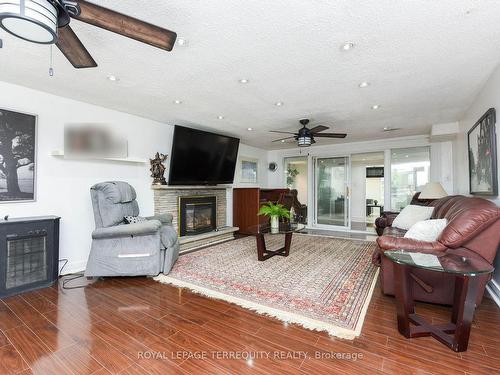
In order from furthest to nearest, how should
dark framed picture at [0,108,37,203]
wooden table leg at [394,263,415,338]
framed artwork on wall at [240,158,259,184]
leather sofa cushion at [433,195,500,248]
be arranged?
framed artwork on wall at [240,158,259,184] < dark framed picture at [0,108,37,203] < leather sofa cushion at [433,195,500,248] < wooden table leg at [394,263,415,338]

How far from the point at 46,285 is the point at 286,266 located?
2915 mm

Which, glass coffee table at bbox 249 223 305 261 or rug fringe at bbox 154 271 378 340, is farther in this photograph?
glass coffee table at bbox 249 223 305 261

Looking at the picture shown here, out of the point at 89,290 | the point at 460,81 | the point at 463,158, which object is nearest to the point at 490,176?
the point at 460,81

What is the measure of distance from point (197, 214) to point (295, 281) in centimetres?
278

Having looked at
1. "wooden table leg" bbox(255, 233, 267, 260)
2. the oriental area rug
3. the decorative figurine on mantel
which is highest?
the decorative figurine on mantel

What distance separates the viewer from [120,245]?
302cm

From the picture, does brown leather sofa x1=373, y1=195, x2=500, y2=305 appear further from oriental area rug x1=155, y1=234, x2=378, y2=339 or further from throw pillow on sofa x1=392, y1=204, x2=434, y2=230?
throw pillow on sofa x1=392, y1=204, x2=434, y2=230

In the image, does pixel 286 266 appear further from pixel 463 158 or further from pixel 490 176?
pixel 463 158

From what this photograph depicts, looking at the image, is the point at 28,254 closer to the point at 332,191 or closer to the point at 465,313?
the point at 465,313

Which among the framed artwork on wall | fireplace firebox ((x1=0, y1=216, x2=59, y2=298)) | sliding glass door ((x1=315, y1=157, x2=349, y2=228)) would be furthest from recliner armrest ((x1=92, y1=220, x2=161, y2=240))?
sliding glass door ((x1=315, y1=157, x2=349, y2=228))

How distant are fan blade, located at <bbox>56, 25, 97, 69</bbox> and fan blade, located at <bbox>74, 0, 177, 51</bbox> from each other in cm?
19

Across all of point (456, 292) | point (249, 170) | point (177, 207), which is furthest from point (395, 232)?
point (249, 170)

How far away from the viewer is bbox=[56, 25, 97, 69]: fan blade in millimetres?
1456

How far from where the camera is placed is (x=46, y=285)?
282cm
